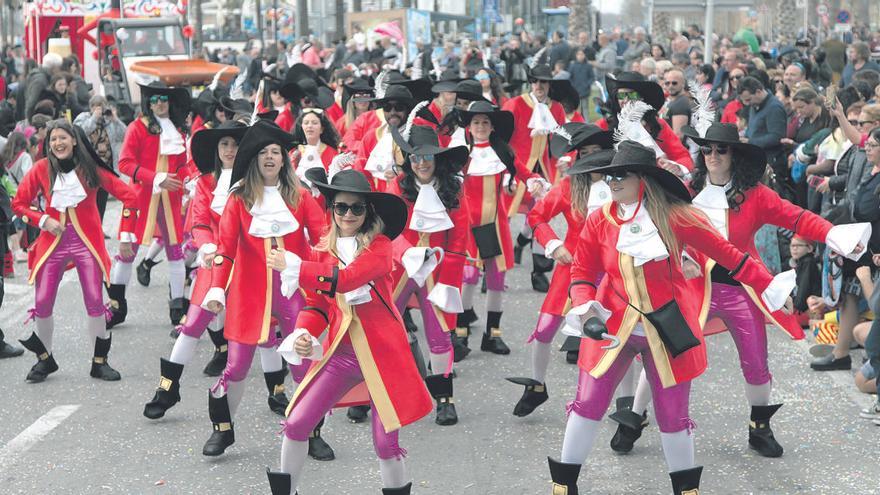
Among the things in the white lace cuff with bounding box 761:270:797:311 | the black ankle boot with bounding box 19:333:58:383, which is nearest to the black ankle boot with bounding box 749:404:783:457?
the white lace cuff with bounding box 761:270:797:311

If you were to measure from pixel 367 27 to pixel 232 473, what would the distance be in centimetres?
2982

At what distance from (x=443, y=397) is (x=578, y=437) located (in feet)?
6.99

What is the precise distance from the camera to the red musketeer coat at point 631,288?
18.5ft

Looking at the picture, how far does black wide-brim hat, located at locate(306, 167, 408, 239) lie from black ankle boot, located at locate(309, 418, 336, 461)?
5.90 feet

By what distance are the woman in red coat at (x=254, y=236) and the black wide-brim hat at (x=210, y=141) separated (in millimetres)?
883

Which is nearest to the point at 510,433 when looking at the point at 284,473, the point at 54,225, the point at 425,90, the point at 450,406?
the point at 450,406

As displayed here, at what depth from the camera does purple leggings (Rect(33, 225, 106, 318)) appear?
28.2ft

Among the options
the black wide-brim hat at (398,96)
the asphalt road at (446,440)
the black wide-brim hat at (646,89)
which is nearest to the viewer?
the asphalt road at (446,440)

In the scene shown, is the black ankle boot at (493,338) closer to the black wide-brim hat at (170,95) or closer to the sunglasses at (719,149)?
the black wide-brim hat at (170,95)

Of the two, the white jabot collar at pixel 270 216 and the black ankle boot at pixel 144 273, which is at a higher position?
the white jabot collar at pixel 270 216

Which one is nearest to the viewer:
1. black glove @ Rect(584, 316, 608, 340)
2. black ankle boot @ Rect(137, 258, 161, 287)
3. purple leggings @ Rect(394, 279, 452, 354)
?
black glove @ Rect(584, 316, 608, 340)

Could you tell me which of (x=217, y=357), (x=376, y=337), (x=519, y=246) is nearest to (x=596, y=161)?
(x=376, y=337)

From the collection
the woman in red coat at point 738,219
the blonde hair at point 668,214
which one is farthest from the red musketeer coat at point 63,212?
the blonde hair at point 668,214

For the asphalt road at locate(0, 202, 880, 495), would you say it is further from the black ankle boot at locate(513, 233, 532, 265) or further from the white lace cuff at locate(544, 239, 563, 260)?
the black ankle boot at locate(513, 233, 532, 265)
